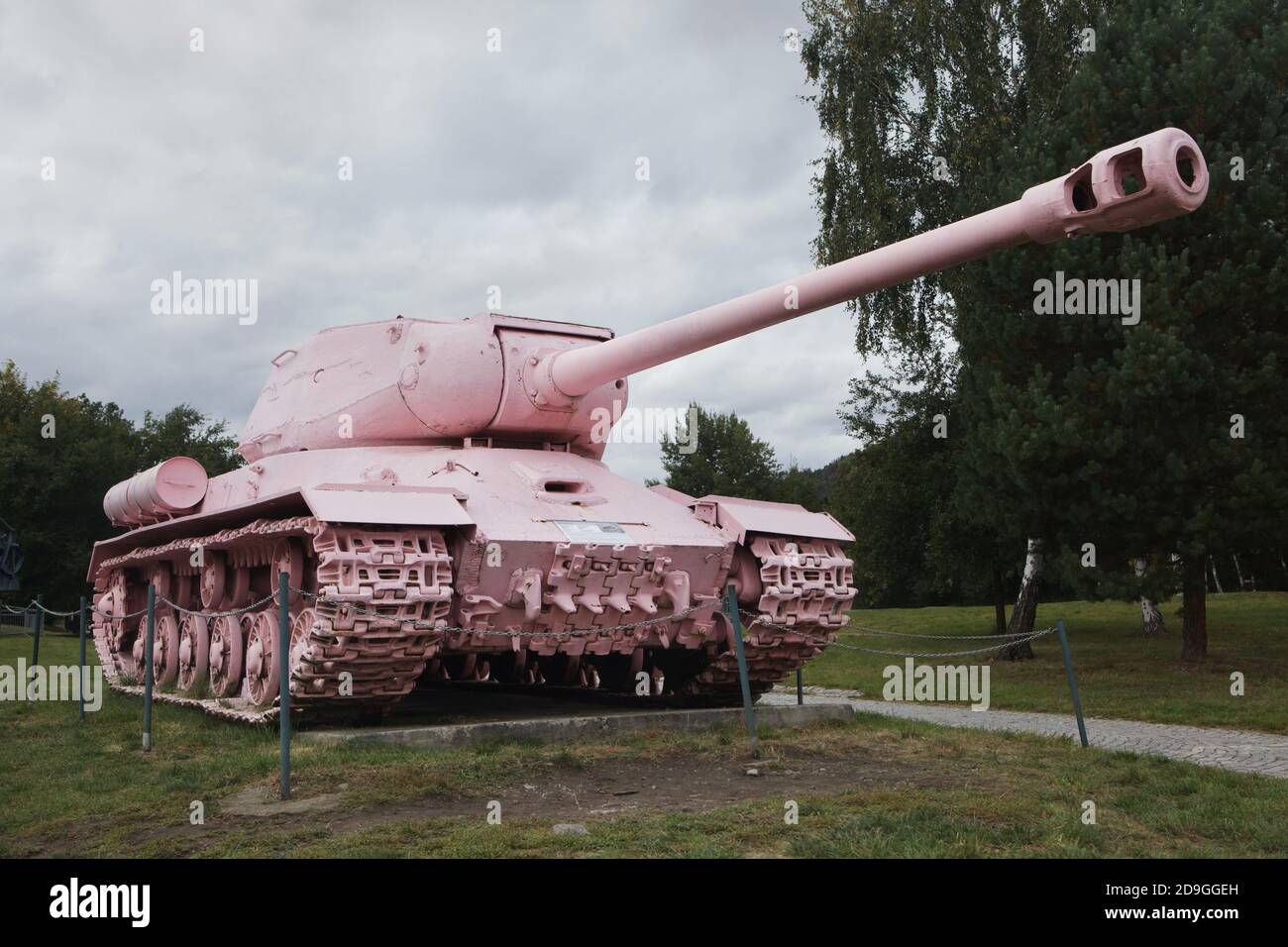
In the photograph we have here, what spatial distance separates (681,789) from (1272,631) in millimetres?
18529

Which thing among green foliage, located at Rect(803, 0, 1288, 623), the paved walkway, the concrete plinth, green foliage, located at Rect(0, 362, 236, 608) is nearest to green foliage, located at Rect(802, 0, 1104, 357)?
green foliage, located at Rect(803, 0, 1288, 623)

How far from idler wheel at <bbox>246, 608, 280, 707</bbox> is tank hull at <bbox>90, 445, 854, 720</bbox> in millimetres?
25

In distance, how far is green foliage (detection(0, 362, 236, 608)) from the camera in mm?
37250

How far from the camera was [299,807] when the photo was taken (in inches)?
281

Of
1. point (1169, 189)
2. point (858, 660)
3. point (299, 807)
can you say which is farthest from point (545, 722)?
point (858, 660)

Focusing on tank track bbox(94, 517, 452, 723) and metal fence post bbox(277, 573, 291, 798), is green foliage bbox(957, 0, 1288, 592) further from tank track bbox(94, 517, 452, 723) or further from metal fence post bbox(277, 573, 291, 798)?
metal fence post bbox(277, 573, 291, 798)

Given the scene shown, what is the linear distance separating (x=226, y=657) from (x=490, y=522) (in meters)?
3.78

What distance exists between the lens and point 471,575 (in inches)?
367

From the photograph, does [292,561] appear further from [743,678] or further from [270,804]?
[743,678]

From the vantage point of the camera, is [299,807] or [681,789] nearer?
[299,807]

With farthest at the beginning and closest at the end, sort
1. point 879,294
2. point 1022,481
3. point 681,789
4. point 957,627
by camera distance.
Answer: point 957,627
point 879,294
point 1022,481
point 681,789

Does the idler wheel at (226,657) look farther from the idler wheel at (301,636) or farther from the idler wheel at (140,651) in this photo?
the idler wheel at (140,651)

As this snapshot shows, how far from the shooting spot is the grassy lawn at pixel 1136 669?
1341 cm

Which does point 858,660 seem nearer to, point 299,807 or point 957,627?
point 957,627
